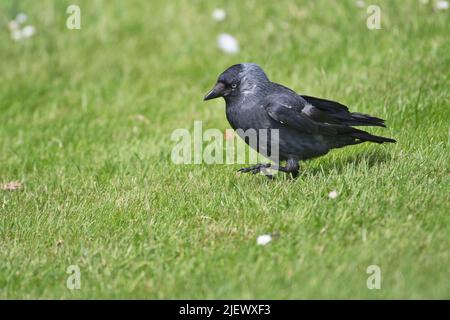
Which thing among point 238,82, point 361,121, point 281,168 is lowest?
point 281,168

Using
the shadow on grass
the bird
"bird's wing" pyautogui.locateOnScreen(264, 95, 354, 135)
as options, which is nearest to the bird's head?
the bird

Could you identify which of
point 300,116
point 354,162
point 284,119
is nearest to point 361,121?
point 354,162

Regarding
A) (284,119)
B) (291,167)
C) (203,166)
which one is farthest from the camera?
(203,166)

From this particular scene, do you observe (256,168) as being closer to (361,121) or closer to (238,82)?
(238,82)

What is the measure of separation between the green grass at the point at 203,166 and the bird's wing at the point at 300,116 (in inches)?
11.5

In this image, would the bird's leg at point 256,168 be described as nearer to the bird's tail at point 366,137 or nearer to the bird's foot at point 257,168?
the bird's foot at point 257,168

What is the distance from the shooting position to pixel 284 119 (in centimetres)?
488

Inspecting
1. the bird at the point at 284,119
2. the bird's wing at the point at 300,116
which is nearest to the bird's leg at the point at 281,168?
the bird at the point at 284,119

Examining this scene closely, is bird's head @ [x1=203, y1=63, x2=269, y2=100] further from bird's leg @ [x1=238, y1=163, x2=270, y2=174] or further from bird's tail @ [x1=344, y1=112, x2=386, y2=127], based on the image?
bird's tail @ [x1=344, y1=112, x2=386, y2=127]

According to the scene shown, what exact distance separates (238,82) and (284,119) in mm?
447

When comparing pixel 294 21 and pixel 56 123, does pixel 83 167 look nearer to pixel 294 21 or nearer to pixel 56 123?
pixel 56 123

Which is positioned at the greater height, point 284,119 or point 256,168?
point 284,119

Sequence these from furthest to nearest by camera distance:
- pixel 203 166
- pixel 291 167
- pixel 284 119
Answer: pixel 203 166 → pixel 291 167 → pixel 284 119

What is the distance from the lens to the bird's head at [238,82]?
5.02m
